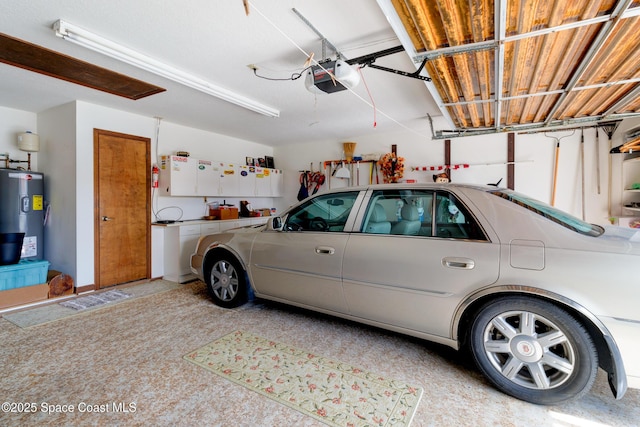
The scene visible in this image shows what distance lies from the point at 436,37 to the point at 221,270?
115 inches

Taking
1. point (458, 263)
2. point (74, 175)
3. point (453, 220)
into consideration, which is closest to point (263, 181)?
point (74, 175)

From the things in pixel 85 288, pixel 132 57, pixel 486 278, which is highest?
pixel 132 57

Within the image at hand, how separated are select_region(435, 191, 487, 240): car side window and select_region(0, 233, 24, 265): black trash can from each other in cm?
473

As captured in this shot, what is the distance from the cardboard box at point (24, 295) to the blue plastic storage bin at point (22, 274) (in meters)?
0.09

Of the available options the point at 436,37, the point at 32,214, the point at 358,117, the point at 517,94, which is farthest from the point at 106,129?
the point at 517,94

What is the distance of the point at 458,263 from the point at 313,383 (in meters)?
1.25

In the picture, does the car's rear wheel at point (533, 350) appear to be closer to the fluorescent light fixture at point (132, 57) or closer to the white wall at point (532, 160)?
the fluorescent light fixture at point (132, 57)

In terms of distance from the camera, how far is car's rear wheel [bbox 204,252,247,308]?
305 cm

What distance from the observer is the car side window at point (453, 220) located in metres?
1.92

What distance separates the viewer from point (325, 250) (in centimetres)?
242

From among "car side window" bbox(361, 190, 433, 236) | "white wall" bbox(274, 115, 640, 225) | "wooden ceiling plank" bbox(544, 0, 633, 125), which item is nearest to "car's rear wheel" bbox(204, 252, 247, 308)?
"car side window" bbox(361, 190, 433, 236)

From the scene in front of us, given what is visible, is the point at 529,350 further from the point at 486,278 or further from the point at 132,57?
the point at 132,57

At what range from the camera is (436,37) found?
1.86 m

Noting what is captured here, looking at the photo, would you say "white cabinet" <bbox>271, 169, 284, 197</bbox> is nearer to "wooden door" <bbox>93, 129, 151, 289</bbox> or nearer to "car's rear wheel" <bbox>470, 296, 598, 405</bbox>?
"wooden door" <bbox>93, 129, 151, 289</bbox>
